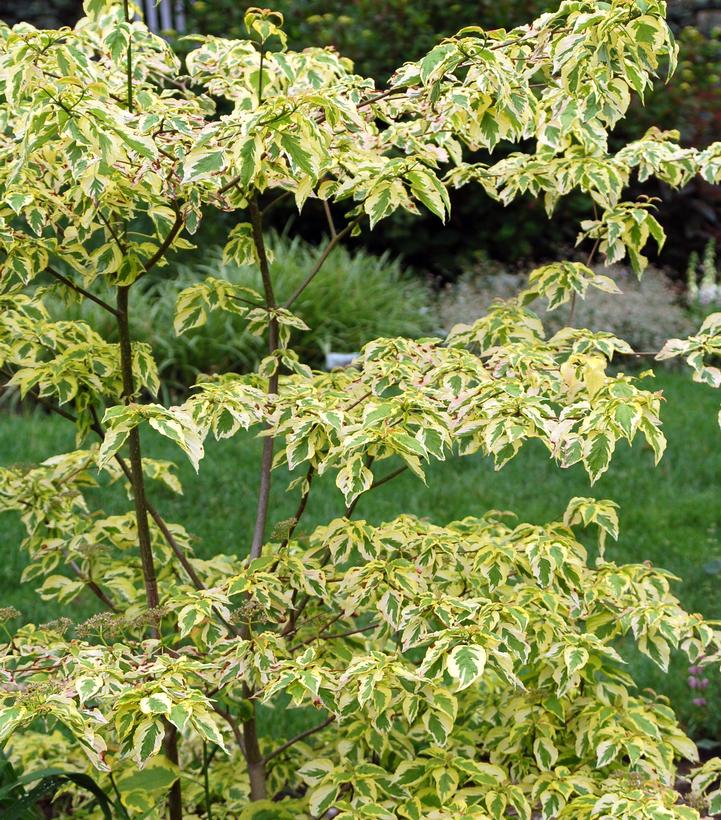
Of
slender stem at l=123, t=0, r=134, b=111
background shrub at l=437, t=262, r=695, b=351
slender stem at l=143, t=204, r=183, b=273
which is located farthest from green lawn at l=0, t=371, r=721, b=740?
slender stem at l=123, t=0, r=134, b=111

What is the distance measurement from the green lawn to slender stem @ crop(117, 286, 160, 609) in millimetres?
1746

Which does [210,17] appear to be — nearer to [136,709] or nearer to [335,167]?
[335,167]

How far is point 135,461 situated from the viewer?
8.54 ft

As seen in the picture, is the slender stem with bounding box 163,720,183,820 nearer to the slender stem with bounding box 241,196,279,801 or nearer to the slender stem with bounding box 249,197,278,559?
the slender stem with bounding box 241,196,279,801

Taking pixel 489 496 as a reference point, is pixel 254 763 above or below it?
above

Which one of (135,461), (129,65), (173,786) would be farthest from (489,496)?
(129,65)

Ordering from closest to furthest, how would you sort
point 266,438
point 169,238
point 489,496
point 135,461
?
1. point 169,238
2. point 135,461
3. point 266,438
4. point 489,496

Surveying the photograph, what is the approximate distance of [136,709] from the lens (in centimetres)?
202

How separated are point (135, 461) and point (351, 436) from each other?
2.09ft

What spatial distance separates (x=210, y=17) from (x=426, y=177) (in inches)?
312

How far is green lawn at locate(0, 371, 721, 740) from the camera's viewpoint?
4.73 metres

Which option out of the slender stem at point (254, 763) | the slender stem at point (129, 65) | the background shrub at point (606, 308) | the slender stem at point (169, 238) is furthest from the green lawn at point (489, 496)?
Answer: the slender stem at point (129, 65)

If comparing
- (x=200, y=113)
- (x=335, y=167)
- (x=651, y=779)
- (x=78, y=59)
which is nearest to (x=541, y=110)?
(x=335, y=167)

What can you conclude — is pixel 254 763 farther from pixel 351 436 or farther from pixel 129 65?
pixel 129 65
